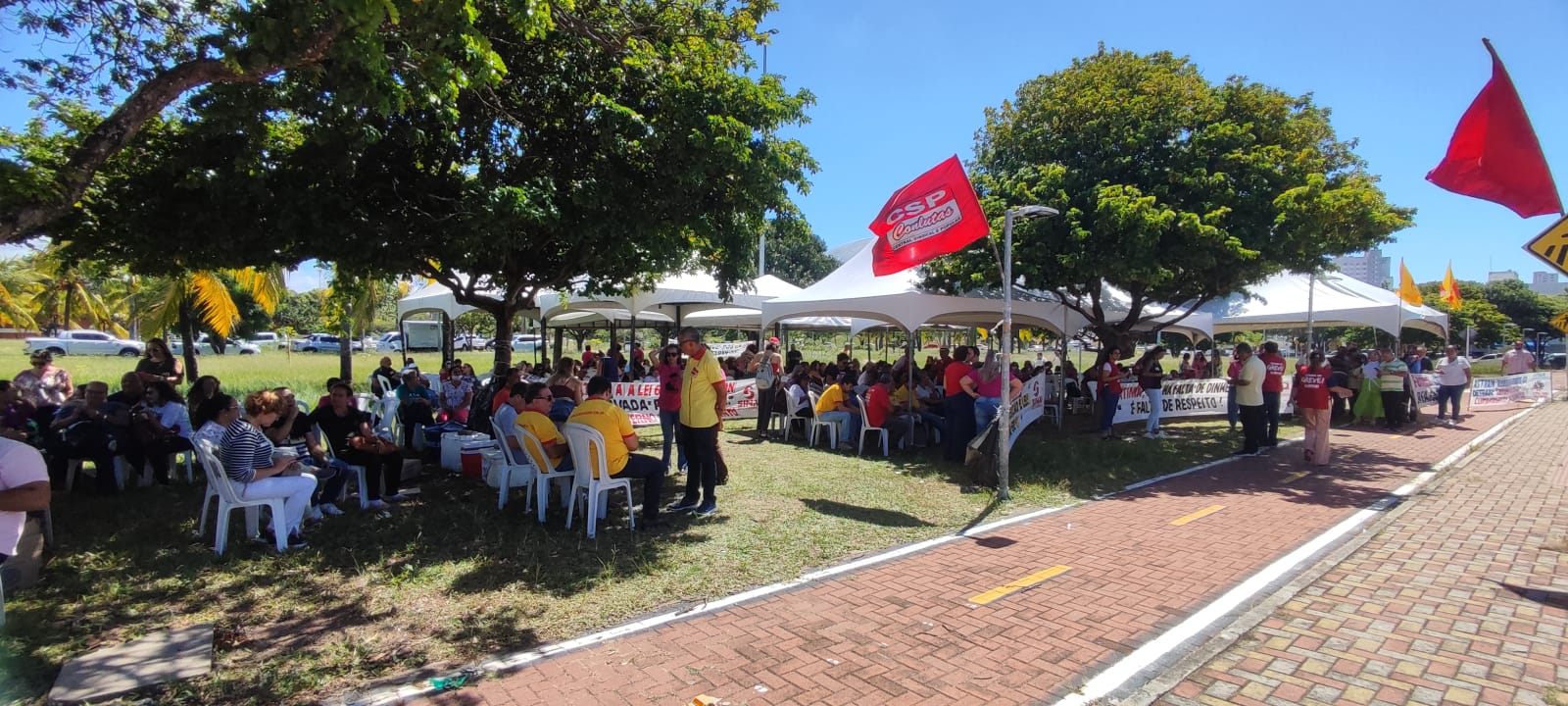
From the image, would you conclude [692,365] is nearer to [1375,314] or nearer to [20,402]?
[20,402]

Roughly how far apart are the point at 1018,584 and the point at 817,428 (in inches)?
242

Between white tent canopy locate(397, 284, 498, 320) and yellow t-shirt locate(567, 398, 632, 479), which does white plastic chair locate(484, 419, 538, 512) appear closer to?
yellow t-shirt locate(567, 398, 632, 479)

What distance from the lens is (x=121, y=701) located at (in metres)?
3.34

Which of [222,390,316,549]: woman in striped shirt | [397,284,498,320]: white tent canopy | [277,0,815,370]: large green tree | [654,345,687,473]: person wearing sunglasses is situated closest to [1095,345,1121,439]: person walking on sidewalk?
[277,0,815,370]: large green tree

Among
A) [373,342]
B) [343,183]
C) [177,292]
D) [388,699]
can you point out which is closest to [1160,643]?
[388,699]

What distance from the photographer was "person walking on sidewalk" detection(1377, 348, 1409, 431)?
1384 cm

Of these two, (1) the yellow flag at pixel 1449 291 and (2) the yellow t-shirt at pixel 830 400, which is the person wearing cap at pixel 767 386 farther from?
(1) the yellow flag at pixel 1449 291

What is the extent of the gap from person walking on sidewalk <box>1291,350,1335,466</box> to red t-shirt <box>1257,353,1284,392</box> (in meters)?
→ 0.44

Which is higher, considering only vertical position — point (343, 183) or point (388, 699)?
point (343, 183)

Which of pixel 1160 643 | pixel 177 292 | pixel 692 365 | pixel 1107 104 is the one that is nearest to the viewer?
pixel 1160 643

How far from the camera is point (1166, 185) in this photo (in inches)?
420

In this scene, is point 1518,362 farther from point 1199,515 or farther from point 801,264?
point 801,264

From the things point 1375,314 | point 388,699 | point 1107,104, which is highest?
point 1107,104

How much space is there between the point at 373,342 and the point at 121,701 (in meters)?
68.3
